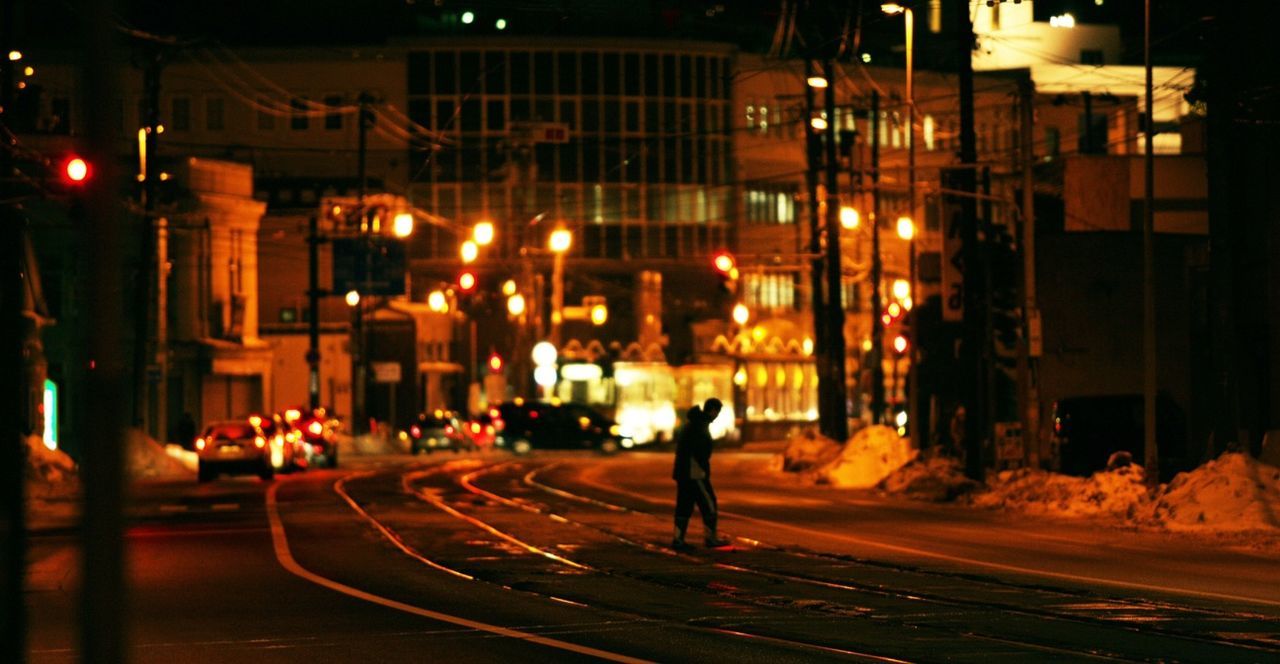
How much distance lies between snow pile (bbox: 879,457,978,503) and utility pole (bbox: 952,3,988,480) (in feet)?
1.93

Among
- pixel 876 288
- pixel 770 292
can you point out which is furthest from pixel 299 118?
pixel 876 288

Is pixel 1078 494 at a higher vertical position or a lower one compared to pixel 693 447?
lower

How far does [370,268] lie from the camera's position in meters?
62.1

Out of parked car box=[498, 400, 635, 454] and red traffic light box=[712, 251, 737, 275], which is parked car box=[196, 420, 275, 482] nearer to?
red traffic light box=[712, 251, 737, 275]

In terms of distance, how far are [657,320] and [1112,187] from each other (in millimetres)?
34921

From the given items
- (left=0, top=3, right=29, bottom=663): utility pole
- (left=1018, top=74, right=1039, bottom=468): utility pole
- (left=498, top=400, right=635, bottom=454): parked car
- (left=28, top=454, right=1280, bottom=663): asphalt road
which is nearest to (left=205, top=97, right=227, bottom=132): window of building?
(left=498, top=400, right=635, bottom=454): parked car

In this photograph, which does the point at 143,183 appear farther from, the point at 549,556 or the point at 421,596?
the point at 421,596

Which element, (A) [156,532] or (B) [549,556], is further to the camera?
(A) [156,532]

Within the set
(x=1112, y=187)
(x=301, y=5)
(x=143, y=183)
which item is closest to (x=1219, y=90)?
(x=1112, y=187)

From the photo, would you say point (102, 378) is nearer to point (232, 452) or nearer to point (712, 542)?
point (712, 542)

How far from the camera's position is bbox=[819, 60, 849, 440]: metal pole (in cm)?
4462

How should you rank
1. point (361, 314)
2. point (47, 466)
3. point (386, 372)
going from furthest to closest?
Result: 1. point (386, 372)
2. point (361, 314)
3. point (47, 466)

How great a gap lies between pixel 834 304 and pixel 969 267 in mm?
11947

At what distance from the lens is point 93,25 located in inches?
217
